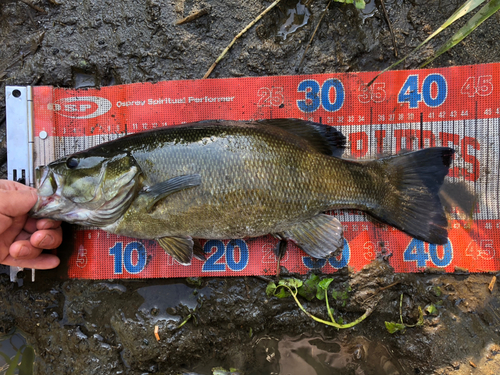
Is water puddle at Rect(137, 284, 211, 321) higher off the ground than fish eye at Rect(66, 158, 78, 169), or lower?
lower

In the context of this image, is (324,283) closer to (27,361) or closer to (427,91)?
(427,91)

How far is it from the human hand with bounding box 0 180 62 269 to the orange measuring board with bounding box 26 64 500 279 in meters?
0.22

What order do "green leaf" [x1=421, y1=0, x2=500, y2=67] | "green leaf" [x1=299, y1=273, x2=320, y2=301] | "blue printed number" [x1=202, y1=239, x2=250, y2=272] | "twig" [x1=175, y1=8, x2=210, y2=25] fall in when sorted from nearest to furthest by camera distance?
"green leaf" [x1=421, y1=0, x2=500, y2=67]
"green leaf" [x1=299, y1=273, x2=320, y2=301]
"blue printed number" [x1=202, y1=239, x2=250, y2=272]
"twig" [x1=175, y1=8, x2=210, y2=25]

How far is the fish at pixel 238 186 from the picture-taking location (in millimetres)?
2312

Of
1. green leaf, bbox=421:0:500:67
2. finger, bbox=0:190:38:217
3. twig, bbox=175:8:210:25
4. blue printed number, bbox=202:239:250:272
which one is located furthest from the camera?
twig, bbox=175:8:210:25

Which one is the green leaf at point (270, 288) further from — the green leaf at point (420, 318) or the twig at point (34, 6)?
the twig at point (34, 6)

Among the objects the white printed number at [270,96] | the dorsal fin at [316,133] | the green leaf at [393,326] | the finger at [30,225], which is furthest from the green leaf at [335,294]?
the finger at [30,225]

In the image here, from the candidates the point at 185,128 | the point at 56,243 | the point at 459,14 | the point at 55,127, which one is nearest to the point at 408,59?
the point at 459,14

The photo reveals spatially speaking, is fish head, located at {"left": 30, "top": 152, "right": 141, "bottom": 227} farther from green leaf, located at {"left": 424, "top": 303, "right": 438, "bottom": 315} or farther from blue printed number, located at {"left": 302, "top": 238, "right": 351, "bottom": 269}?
A: green leaf, located at {"left": 424, "top": 303, "right": 438, "bottom": 315}

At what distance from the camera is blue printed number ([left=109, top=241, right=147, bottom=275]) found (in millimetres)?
2748

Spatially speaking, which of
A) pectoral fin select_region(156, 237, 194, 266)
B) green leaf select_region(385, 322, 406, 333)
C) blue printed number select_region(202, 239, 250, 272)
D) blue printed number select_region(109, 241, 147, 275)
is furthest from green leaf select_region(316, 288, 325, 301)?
blue printed number select_region(109, 241, 147, 275)

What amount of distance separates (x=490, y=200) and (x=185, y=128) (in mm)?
2681

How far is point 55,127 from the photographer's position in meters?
2.84

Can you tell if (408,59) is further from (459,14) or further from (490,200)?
(490,200)
